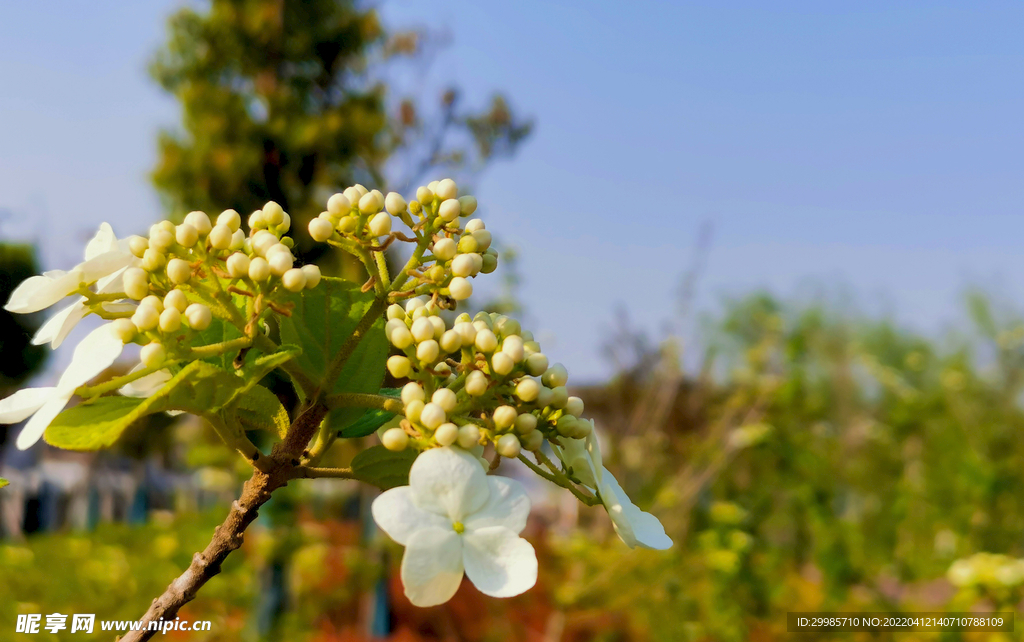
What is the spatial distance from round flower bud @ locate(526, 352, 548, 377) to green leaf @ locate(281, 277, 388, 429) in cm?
13

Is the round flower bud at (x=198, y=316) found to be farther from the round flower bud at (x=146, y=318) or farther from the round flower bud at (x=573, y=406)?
the round flower bud at (x=573, y=406)

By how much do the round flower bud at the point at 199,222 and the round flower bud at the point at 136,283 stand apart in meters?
0.05

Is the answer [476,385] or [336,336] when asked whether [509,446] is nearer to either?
[476,385]

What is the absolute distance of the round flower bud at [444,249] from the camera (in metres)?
0.61

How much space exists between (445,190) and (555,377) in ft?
0.65

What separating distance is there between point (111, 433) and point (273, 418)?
149mm

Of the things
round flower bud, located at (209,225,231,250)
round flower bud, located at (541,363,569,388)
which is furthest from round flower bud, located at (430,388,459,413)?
round flower bud, located at (209,225,231,250)

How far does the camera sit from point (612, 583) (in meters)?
4.66

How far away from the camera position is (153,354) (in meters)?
0.54

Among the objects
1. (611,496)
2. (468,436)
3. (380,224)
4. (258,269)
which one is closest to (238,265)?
(258,269)

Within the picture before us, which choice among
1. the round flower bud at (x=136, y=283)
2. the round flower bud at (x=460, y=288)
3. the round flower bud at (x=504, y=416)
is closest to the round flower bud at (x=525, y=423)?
the round flower bud at (x=504, y=416)

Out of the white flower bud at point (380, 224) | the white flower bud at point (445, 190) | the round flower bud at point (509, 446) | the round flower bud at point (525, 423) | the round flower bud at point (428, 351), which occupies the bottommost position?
the round flower bud at point (509, 446)

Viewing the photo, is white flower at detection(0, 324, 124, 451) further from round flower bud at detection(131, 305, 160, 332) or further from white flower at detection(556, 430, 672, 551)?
white flower at detection(556, 430, 672, 551)

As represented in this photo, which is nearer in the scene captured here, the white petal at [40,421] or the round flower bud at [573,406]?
the white petal at [40,421]
